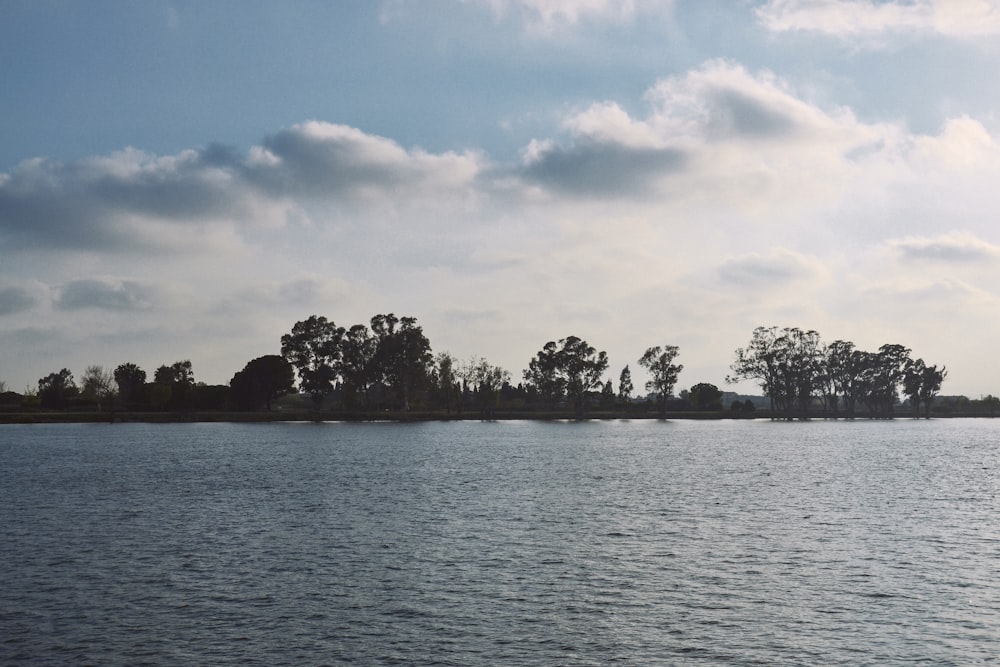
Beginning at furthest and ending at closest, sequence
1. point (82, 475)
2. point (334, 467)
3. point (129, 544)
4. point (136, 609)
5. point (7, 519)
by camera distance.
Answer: point (334, 467) < point (82, 475) < point (7, 519) < point (129, 544) < point (136, 609)

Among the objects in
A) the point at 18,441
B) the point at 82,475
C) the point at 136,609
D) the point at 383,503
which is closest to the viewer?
the point at 136,609

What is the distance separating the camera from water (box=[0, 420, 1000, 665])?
2406 cm

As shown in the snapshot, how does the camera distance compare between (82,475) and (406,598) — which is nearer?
(406,598)

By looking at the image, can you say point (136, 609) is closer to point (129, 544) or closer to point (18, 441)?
point (129, 544)

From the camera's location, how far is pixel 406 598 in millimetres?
29391

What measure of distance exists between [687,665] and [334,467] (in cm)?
6552

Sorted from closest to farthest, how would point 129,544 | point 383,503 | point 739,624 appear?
point 739,624 → point 129,544 → point 383,503

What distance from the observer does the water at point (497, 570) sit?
78.9 feet

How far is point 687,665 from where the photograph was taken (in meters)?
22.3

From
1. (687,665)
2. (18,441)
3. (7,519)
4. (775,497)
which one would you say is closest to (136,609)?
(687,665)

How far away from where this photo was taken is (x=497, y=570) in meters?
33.8

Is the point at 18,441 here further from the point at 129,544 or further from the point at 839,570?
the point at 839,570

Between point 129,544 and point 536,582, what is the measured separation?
20.1 meters

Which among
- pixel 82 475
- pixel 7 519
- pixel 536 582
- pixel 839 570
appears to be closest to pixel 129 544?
pixel 7 519
